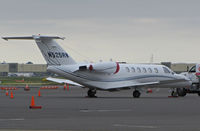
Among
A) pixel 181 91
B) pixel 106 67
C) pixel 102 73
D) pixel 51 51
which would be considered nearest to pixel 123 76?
pixel 106 67

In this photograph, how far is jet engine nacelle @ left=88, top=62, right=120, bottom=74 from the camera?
146 ft

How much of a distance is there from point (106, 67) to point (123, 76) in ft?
5.74

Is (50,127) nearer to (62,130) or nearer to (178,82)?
(62,130)

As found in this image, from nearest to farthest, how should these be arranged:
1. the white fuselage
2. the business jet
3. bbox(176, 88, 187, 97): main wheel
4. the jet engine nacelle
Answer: the white fuselage
the business jet
the jet engine nacelle
bbox(176, 88, 187, 97): main wheel

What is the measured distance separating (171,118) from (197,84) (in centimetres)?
2834

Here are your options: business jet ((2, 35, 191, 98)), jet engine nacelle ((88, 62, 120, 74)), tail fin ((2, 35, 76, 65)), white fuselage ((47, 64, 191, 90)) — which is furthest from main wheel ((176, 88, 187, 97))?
tail fin ((2, 35, 76, 65))

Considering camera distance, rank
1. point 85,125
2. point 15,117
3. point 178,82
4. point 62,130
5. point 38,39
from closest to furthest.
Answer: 1. point 62,130
2. point 85,125
3. point 15,117
4. point 38,39
5. point 178,82

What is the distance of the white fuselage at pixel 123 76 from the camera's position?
4362 cm

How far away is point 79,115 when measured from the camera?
24.2m

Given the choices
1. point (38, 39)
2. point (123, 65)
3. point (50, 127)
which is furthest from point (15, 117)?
point (123, 65)

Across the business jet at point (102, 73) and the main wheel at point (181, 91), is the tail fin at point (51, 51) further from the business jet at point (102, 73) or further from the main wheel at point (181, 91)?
the main wheel at point (181, 91)

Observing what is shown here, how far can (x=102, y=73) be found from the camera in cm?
4497

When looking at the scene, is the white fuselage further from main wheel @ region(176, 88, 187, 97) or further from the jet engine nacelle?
main wheel @ region(176, 88, 187, 97)

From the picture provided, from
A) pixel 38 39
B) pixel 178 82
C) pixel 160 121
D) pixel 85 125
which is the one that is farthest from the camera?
pixel 178 82
